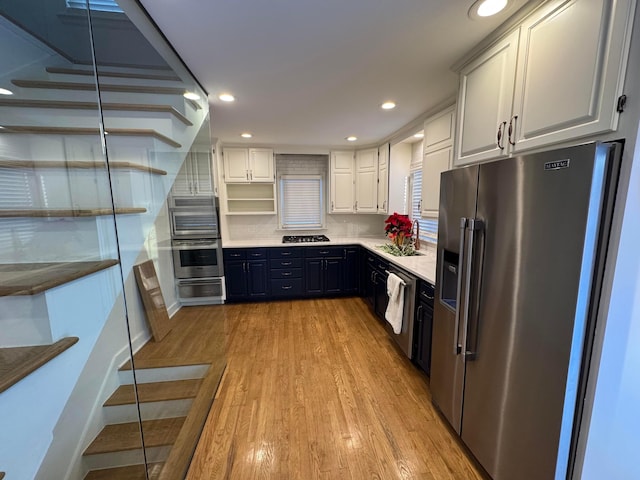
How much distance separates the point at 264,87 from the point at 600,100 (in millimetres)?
2001

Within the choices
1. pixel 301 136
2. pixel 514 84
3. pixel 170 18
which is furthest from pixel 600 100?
pixel 301 136

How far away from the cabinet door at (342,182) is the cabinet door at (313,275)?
94 cm

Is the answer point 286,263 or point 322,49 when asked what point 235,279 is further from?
point 322,49

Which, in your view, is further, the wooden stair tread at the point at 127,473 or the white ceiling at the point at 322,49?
the wooden stair tread at the point at 127,473

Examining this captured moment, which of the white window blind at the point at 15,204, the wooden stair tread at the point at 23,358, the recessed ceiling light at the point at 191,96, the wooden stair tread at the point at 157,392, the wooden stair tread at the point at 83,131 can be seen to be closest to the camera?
the wooden stair tread at the point at 23,358

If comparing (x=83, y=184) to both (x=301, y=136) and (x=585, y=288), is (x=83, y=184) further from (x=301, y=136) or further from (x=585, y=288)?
(x=301, y=136)

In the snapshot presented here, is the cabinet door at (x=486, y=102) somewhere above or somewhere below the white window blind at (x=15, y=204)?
above

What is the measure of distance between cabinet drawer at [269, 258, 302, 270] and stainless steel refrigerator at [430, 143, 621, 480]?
8.48ft

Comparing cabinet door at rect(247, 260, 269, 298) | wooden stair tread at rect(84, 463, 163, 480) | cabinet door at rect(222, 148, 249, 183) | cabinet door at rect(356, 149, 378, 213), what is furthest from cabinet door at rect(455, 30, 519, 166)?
cabinet door at rect(222, 148, 249, 183)

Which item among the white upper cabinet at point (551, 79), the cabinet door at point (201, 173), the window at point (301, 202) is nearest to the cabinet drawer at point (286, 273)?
the window at point (301, 202)

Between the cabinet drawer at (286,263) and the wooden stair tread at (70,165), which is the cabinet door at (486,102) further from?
the cabinet drawer at (286,263)

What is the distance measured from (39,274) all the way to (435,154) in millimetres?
2805

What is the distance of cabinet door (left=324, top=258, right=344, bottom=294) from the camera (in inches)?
156

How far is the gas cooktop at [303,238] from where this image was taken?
4111mm
